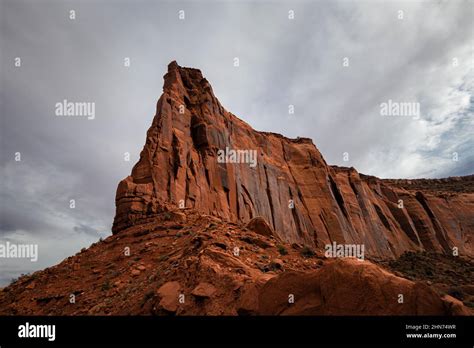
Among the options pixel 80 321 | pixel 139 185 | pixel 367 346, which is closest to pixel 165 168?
pixel 139 185

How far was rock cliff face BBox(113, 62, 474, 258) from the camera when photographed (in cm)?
2156

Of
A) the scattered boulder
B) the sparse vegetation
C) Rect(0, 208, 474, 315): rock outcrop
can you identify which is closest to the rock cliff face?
Rect(0, 208, 474, 315): rock outcrop

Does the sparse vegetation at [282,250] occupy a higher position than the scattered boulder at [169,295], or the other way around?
the sparse vegetation at [282,250]

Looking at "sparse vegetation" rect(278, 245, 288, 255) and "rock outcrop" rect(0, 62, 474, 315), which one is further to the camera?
"sparse vegetation" rect(278, 245, 288, 255)

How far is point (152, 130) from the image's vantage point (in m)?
23.0

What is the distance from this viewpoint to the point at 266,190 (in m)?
36.9

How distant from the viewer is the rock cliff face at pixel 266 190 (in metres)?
21.6

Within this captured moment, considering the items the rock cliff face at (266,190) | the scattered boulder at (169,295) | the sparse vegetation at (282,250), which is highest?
the rock cliff face at (266,190)

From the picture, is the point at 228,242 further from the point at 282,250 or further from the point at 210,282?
the point at 210,282

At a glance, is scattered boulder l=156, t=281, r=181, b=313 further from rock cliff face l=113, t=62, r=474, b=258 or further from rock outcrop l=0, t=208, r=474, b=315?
rock cliff face l=113, t=62, r=474, b=258

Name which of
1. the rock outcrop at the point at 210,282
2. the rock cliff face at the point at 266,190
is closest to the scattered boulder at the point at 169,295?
the rock outcrop at the point at 210,282

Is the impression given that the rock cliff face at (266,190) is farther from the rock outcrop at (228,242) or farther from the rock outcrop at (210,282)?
the rock outcrop at (210,282)

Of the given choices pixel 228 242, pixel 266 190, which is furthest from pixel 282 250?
pixel 266 190

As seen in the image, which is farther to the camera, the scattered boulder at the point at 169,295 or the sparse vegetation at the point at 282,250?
the sparse vegetation at the point at 282,250
